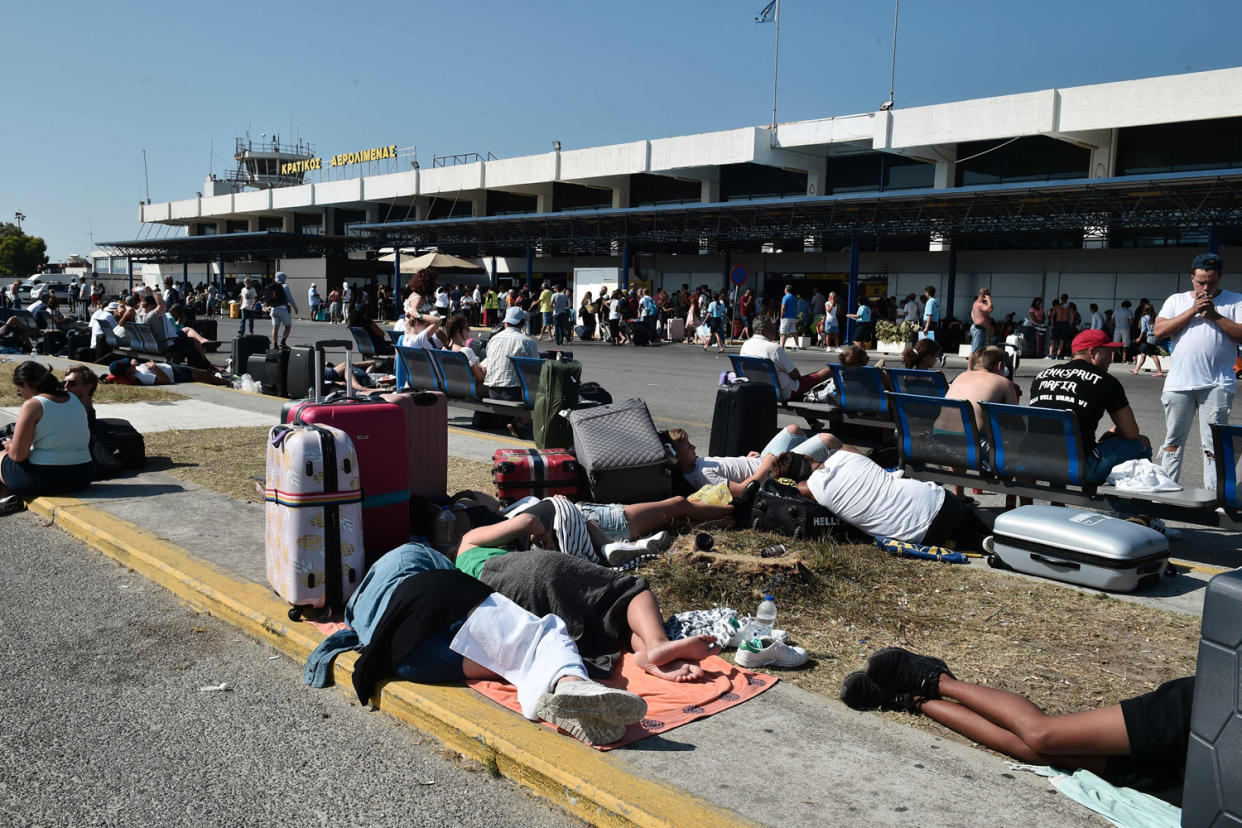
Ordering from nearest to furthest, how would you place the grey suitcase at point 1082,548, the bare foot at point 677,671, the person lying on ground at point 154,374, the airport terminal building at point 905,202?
the bare foot at point 677,671
the grey suitcase at point 1082,548
the person lying on ground at point 154,374
the airport terminal building at point 905,202

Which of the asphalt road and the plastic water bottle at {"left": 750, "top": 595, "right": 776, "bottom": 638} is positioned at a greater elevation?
the plastic water bottle at {"left": 750, "top": 595, "right": 776, "bottom": 638}

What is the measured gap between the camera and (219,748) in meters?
3.81

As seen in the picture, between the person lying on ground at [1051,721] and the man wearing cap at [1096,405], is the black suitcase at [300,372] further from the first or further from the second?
the person lying on ground at [1051,721]

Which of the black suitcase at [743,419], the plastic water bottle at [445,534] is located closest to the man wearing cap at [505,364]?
the black suitcase at [743,419]

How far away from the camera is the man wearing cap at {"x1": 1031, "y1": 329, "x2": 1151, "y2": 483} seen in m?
6.82

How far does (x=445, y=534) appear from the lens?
580 centimetres

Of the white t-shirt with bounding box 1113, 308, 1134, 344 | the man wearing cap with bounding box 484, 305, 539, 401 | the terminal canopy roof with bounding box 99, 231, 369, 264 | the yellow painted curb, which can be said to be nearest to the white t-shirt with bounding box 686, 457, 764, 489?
the yellow painted curb

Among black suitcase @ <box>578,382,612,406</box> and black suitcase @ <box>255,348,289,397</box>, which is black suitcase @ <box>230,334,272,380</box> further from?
black suitcase @ <box>578,382,612,406</box>

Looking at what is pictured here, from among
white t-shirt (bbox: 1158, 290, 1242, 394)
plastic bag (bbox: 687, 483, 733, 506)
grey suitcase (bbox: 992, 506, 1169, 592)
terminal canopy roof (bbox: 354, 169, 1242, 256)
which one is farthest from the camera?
terminal canopy roof (bbox: 354, 169, 1242, 256)

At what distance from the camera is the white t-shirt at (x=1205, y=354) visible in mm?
7293

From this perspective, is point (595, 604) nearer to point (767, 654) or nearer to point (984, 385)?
point (767, 654)

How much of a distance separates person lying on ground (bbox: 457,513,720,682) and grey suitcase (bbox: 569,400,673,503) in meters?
2.24

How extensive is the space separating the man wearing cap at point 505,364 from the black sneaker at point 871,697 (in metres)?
7.60

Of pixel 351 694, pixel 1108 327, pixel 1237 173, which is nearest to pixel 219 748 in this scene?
pixel 351 694
